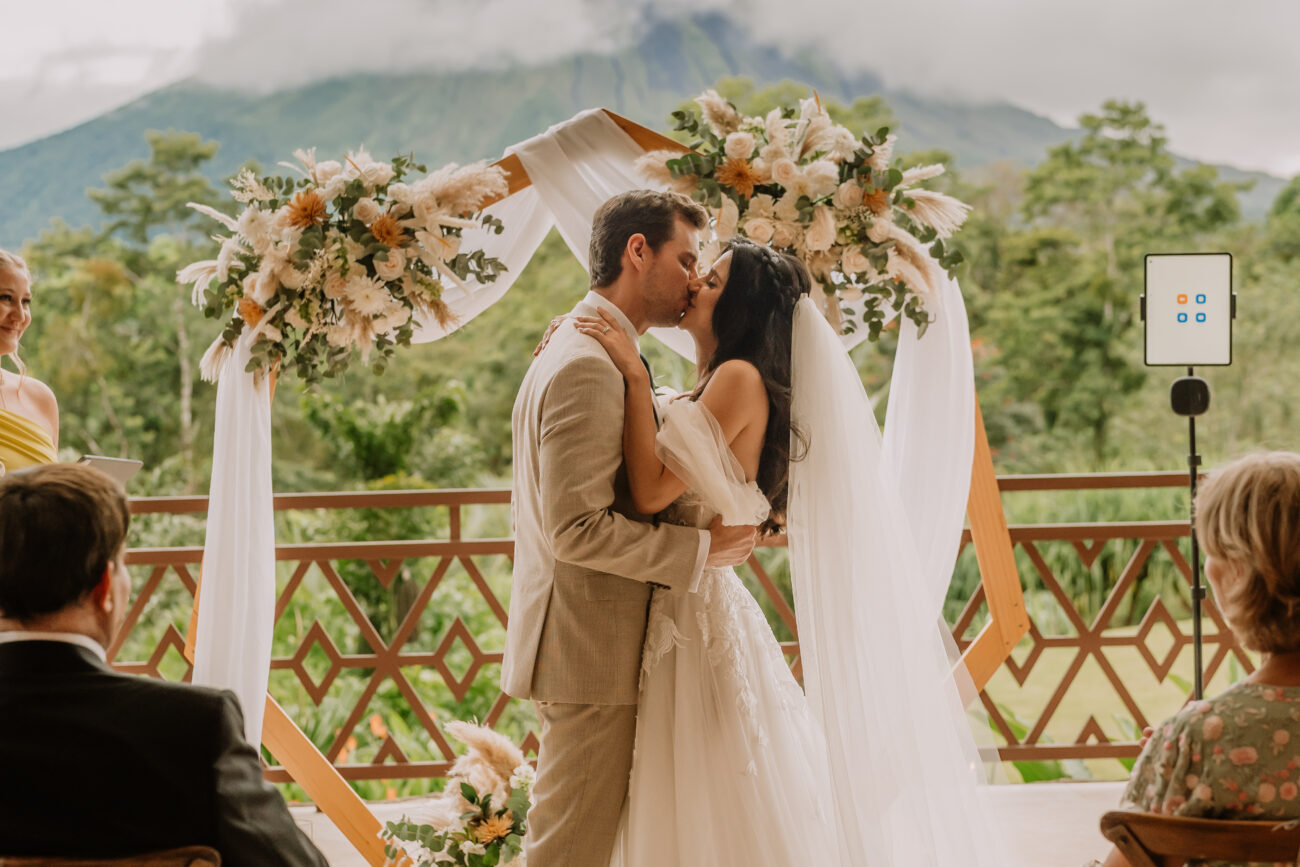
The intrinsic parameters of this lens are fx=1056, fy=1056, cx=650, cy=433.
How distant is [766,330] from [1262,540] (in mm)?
1150

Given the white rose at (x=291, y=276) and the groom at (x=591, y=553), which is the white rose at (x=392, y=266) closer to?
the white rose at (x=291, y=276)

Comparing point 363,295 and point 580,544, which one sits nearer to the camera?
point 580,544

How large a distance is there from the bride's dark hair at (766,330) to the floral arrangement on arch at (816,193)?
51cm

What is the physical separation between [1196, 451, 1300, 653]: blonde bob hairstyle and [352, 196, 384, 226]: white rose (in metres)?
2.20

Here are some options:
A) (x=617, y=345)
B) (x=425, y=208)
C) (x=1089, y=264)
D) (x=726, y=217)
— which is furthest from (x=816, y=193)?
(x=1089, y=264)

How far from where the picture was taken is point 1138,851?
4.67ft

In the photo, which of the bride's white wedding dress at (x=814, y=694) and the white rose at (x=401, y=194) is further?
the white rose at (x=401, y=194)

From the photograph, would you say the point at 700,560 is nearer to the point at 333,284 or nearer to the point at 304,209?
the point at 333,284

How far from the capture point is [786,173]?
2.89 m

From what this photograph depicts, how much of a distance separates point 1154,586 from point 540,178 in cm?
572

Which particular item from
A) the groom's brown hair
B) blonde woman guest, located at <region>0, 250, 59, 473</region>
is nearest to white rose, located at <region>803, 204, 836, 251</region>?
the groom's brown hair

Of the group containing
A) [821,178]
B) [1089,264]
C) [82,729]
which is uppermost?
[1089,264]

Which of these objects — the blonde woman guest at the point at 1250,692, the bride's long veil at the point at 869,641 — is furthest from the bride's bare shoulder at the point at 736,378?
the blonde woman guest at the point at 1250,692

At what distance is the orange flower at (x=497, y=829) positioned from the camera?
2658mm
